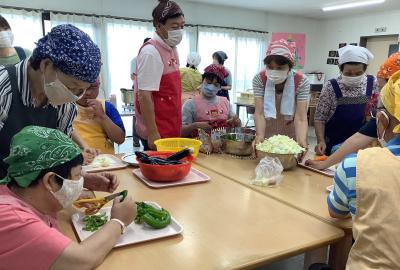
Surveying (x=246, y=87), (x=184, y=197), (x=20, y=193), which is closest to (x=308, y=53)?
(x=246, y=87)

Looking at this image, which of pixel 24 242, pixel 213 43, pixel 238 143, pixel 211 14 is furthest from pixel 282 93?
pixel 211 14

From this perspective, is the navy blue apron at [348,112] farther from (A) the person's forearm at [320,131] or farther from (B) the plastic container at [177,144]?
(B) the plastic container at [177,144]

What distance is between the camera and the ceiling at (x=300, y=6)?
6422mm

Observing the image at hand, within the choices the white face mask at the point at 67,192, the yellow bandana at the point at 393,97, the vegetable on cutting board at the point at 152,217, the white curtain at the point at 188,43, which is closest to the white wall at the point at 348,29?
the white curtain at the point at 188,43

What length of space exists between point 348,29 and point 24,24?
6820 mm

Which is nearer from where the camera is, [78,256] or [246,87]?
[78,256]

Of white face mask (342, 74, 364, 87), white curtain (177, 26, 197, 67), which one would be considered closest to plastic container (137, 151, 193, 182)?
white face mask (342, 74, 364, 87)

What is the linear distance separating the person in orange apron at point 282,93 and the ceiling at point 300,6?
4.96m

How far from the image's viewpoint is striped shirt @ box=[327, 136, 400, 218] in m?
1.03

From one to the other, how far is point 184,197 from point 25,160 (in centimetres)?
69

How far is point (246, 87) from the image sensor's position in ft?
25.6

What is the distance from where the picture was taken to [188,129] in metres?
2.38

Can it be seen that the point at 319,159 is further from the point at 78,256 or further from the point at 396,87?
the point at 78,256

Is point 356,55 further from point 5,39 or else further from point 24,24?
point 24,24
